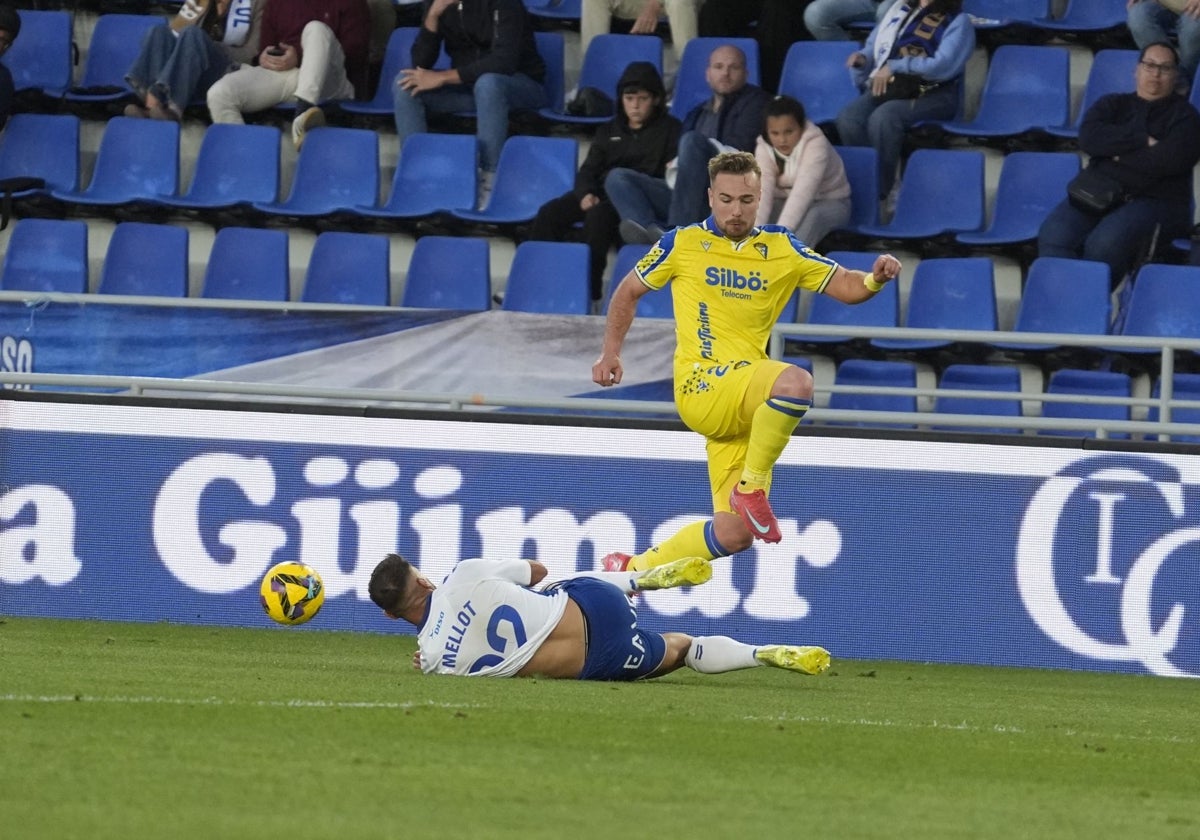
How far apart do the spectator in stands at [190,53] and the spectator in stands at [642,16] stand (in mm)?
2850

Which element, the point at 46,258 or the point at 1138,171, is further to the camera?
the point at 46,258

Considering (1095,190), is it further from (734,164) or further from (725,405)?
(725,405)

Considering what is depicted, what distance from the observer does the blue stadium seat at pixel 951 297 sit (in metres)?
13.8

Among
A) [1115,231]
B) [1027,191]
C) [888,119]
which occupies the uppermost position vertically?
[888,119]

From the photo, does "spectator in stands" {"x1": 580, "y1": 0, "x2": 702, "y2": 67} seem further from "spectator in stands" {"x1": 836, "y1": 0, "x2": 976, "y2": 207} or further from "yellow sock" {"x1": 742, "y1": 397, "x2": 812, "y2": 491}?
"yellow sock" {"x1": 742, "y1": 397, "x2": 812, "y2": 491}

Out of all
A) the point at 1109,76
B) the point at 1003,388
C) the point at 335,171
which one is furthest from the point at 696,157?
the point at 1109,76

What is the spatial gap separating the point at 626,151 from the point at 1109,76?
378 centimetres

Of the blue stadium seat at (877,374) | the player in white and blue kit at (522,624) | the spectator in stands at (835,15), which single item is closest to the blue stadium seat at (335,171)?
the spectator in stands at (835,15)

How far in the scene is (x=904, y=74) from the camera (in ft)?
49.2

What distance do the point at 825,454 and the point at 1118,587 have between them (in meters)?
1.88

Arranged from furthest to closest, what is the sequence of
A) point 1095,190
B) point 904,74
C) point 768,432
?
point 904,74, point 1095,190, point 768,432

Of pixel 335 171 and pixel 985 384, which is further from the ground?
pixel 335 171

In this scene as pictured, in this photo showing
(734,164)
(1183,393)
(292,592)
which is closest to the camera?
(734,164)

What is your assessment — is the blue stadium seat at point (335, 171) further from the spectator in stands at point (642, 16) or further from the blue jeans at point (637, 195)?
the blue jeans at point (637, 195)
